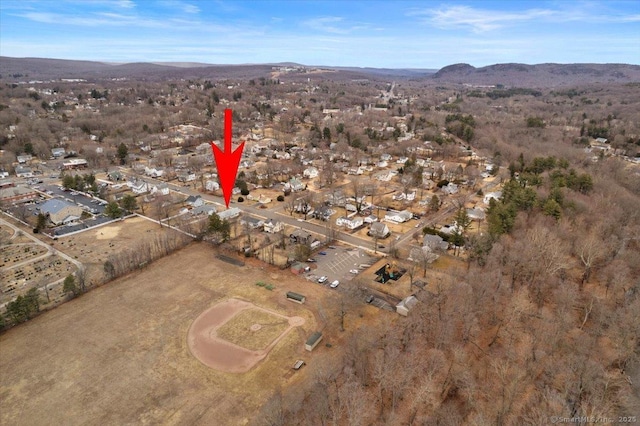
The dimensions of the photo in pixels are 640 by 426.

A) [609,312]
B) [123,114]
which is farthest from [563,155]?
[123,114]

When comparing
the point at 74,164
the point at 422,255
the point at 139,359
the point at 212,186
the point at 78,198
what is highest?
the point at 74,164

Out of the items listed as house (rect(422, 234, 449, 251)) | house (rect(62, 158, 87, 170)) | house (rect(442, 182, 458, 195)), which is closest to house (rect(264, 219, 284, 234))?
house (rect(422, 234, 449, 251))

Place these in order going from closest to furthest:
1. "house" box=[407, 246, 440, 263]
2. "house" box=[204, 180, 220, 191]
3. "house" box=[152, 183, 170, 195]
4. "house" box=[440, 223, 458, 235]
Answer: "house" box=[407, 246, 440, 263]
"house" box=[440, 223, 458, 235]
"house" box=[152, 183, 170, 195]
"house" box=[204, 180, 220, 191]

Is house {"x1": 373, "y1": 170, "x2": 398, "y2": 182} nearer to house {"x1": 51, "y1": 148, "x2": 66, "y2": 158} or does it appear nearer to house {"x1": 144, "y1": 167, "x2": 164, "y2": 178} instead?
house {"x1": 144, "y1": 167, "x2": 164, "y2": 178}

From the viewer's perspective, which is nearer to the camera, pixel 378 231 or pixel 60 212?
pixel 378 231

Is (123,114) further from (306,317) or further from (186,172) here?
(306,317)

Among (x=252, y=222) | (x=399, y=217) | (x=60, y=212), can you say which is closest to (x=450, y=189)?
(x=399, y=217)

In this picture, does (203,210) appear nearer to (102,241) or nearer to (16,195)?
(102,241)
